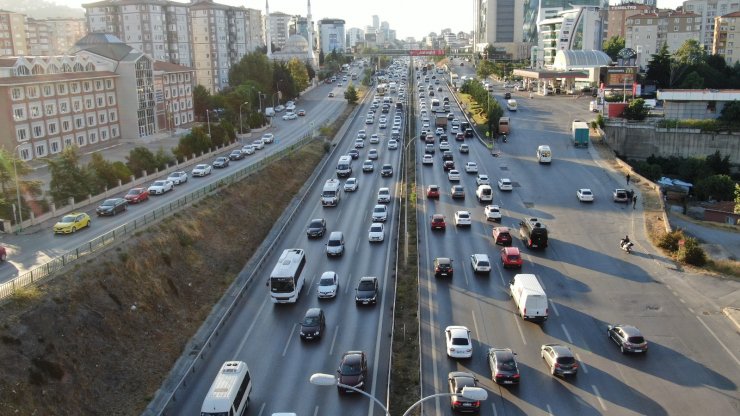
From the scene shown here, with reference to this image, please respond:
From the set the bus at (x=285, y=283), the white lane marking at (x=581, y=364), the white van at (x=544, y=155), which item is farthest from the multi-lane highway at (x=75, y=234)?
the white van at (x=544, y=155)

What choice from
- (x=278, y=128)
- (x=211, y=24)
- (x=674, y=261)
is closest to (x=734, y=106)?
(x=674, y=261)

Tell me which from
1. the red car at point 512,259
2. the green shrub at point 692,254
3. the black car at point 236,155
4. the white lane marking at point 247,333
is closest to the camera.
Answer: the white lane marking at point 247,333

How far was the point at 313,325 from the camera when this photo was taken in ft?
109

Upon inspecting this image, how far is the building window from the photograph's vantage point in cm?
6719

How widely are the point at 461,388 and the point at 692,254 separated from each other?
2435cm

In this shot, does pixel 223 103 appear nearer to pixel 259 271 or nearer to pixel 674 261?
pixel 259 271

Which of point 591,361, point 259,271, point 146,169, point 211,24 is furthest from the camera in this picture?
point 211,24

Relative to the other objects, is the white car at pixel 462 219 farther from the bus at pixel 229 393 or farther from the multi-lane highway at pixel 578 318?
the bus at pixel 229 393

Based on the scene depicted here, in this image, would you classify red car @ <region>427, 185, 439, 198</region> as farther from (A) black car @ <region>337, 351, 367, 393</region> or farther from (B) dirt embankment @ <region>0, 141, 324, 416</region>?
(A) black car @ <region>337, 351, 367, 393</region>

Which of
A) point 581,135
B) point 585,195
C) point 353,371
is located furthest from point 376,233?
point 581,135

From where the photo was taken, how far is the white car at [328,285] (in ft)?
125

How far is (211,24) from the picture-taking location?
149 metres

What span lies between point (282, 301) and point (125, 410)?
1166cm

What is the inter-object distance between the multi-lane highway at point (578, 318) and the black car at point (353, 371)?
2.62m
